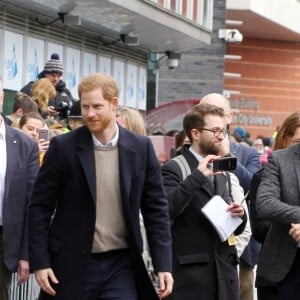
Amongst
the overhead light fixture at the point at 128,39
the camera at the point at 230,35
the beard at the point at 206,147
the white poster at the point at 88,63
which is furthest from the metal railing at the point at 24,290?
the camera at the point at 230,35

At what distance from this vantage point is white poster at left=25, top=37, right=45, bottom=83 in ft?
68.4

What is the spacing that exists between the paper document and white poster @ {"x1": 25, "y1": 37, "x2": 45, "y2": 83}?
1252cm

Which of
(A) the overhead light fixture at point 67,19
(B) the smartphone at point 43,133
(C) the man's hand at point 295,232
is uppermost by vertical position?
(A) the overhead light fixture at point 67,19

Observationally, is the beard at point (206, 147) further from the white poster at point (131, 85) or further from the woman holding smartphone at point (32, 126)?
the white poster at point (131, 85)

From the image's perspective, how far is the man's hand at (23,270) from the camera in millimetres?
8133

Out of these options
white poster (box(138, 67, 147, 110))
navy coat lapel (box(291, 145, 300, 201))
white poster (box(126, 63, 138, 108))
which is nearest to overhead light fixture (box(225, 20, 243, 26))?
white poster (box(138, 67, 147, 110))

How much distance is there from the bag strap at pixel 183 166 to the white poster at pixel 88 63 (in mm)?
15640

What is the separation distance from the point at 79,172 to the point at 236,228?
5.37 ft

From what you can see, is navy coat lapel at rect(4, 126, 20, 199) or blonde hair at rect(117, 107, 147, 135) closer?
navy coat lapel at rect(4, 126, 20, 199)

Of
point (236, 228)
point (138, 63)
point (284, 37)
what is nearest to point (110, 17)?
point (138, 63)

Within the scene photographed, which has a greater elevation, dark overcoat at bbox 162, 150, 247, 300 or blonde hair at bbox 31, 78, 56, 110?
blonde hair at bbox 31, 78, 56, 110

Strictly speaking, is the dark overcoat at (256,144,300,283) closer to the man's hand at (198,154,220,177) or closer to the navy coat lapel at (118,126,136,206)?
the man's hand at (198,154,220,177)

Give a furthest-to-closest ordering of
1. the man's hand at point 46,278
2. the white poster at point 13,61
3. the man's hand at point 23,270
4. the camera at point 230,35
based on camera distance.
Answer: the camera at point 230,35 < the white poster at point 13,61 < the man's hand at point 23,270 < the man's hand at point 46,278

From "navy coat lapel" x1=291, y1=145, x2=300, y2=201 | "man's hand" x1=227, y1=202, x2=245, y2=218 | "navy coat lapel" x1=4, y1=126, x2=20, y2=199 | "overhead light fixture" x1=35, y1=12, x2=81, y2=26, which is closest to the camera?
"navy coat lapel" x1=4, y1=126, x2=20, y2=199
